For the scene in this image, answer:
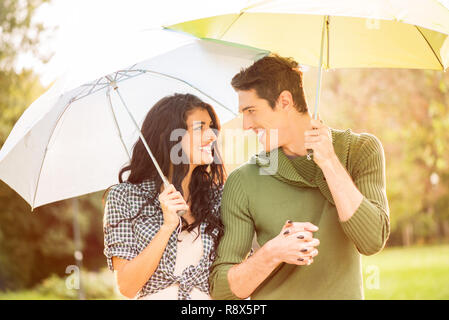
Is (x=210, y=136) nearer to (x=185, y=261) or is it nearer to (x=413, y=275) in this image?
(x=185, y=261)

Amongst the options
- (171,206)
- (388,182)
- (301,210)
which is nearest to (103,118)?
(171,206)

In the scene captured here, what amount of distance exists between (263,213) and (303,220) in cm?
21

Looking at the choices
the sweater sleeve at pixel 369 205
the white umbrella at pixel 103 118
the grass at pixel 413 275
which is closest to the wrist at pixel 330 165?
the sweater sleeve at pixel 369 205

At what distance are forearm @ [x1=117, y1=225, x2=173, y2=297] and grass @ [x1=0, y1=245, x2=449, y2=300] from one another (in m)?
7.79

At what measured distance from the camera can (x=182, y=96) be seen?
13.8 ft

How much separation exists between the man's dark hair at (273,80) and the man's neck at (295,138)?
8 cm

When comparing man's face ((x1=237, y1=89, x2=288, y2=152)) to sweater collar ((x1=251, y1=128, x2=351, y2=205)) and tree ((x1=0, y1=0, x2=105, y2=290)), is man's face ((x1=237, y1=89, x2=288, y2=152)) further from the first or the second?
tree ((x1=0, y1=0, x2=105, y2=290))

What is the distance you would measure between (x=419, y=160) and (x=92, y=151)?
23865 mm

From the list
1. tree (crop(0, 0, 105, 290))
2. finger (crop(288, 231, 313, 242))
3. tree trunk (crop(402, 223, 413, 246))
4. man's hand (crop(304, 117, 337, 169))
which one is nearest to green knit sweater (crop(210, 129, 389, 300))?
man's hand (crop(304, 117, 337, 169))

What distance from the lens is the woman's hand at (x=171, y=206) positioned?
139 inches

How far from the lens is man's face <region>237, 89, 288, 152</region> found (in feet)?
11.7

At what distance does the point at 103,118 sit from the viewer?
14.5 ft

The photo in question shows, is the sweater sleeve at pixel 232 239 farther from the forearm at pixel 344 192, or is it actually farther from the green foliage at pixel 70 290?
the green foliage at pixel 70 290

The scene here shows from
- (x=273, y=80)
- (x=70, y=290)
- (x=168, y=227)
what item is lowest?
(x=70, y=290)
